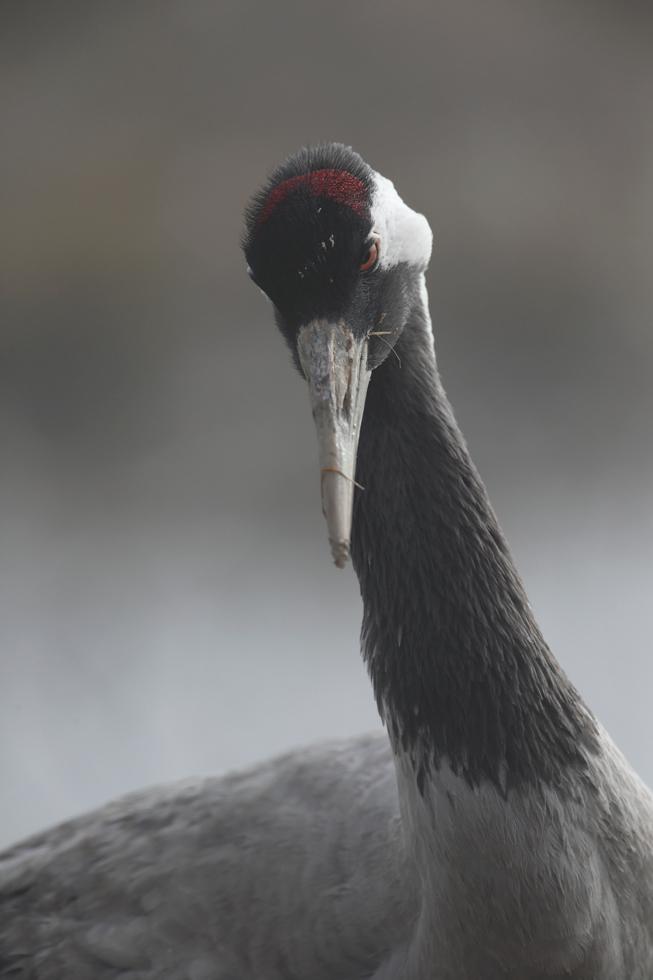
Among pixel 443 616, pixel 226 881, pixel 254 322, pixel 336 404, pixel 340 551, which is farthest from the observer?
pixel 254 322

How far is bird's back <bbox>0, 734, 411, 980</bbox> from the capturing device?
4.65ft

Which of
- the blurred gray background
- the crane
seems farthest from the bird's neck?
the blurred gray background

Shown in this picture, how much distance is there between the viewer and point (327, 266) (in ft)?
4.21

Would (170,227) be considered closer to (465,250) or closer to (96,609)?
(465,250)

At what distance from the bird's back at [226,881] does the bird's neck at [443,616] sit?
19cm

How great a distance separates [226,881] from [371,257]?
31.4 inches

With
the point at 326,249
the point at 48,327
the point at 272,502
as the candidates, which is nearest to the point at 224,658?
the point at 272,502

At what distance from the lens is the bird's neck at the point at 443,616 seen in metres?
1.33

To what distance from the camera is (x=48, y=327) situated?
13.6ft

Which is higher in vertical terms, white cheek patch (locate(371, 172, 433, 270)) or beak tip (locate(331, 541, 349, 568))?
white cheek patch (locate(371, 172, 433, 270))

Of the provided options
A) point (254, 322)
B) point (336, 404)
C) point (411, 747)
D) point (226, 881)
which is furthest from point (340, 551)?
point (254, 322)

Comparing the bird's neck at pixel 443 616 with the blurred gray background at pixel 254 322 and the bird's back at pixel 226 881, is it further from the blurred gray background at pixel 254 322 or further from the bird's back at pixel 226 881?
the blurred gray background at pixel 254 322

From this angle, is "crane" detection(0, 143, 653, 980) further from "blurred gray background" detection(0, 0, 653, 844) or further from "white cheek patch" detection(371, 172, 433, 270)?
"blurred gray background" detection(0, 0, 653, 844)

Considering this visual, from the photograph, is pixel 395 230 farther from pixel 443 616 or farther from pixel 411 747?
pixel 411 747
